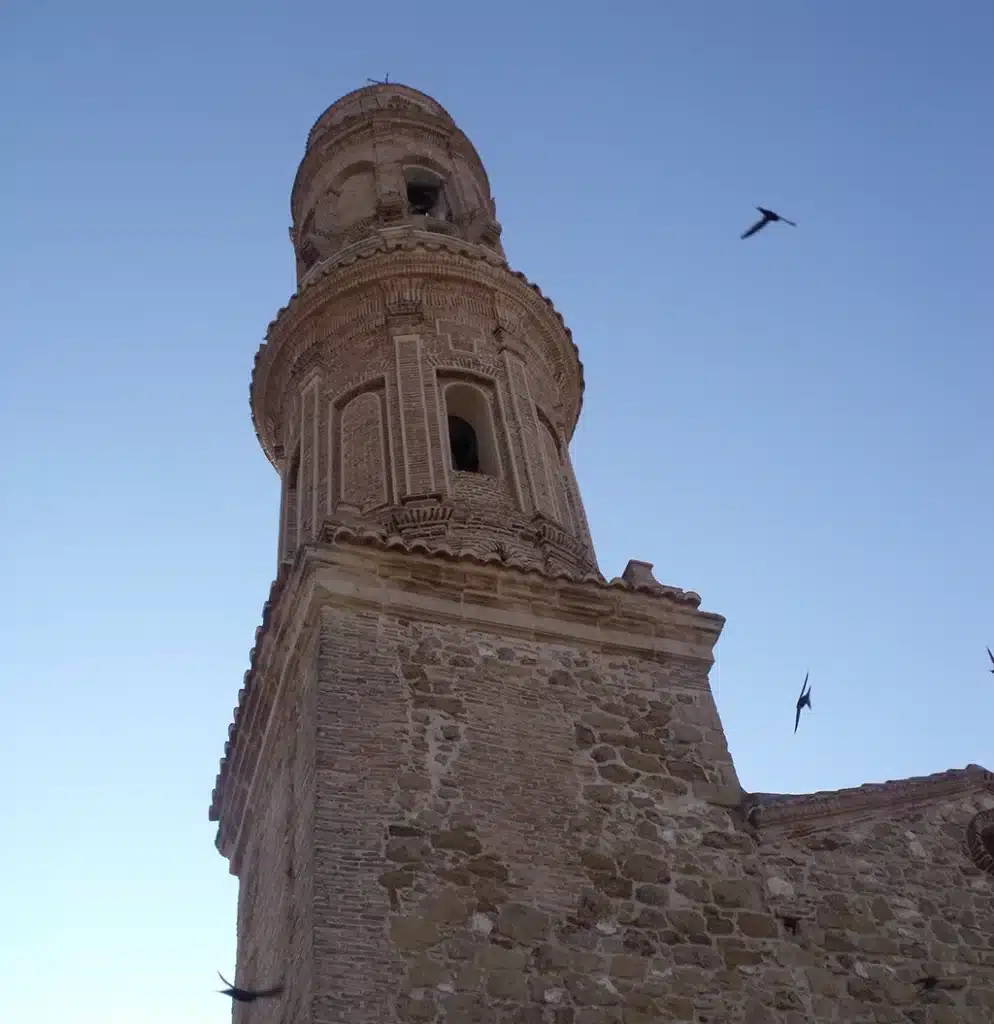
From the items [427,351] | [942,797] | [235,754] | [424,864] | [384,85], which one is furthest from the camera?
[384,85]

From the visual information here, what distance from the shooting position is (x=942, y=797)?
8.81 metres

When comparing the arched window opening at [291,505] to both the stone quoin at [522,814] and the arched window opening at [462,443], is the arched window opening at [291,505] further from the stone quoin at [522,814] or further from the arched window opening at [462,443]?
the arched window opening at [462,443]

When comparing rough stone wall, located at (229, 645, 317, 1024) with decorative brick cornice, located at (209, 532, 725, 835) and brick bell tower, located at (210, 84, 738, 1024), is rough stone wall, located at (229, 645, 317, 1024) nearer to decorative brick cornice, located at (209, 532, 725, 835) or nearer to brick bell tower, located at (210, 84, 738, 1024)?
brick bell tower, located at (210, 84, 738, 1024)

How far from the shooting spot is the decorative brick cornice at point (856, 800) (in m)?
8.20

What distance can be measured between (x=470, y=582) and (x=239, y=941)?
3.22m

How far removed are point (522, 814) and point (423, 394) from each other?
5.02 m

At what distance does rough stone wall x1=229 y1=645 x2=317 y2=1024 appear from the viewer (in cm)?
688

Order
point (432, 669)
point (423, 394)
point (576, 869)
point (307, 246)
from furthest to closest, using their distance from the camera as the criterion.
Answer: point (307, 246)
point (423, 394)
point (432, 669)
point (576, 869)

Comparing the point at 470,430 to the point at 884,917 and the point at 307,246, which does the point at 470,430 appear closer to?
the point at 307,246

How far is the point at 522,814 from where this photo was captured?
7.57 metres

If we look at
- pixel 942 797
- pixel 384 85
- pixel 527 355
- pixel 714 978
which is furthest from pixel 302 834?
pixel 384 85

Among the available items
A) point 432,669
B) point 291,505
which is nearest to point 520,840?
point 432,669

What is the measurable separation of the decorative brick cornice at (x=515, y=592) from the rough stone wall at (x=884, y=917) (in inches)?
71.9

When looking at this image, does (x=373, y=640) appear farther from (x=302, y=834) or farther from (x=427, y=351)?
(x=427, y=351)
